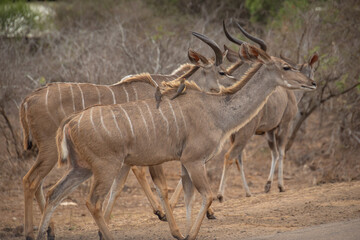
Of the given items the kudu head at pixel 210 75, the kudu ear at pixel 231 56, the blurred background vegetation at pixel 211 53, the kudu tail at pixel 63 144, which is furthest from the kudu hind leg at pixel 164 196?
the blurred background vegetation at pixel 211 53

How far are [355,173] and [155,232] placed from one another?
11.6 ft

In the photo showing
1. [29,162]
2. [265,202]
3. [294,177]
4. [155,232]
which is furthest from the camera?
[294,177]

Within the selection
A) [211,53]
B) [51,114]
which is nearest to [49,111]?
[51,114]

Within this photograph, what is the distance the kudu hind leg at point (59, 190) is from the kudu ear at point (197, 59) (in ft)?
7.05

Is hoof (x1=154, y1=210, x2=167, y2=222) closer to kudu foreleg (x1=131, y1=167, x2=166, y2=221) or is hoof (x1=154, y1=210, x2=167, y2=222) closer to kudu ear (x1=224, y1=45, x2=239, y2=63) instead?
kudu foreleg (x1=131, y1=167, x2=166, y2=221)

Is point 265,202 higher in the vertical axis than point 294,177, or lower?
higher

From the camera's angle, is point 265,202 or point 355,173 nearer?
point 265,202

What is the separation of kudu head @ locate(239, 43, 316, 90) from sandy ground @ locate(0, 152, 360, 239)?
1.17 meters

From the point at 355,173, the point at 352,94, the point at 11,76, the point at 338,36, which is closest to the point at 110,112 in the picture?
the point at 11,76

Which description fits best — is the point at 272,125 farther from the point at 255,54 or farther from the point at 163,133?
the point at 163,133

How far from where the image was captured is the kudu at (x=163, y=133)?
13.6 feet

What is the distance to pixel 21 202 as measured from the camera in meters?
6.84

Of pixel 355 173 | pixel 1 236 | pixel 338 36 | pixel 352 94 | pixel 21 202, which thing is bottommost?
pixel 21 202

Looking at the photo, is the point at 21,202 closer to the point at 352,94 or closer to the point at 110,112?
the point at 110,112
